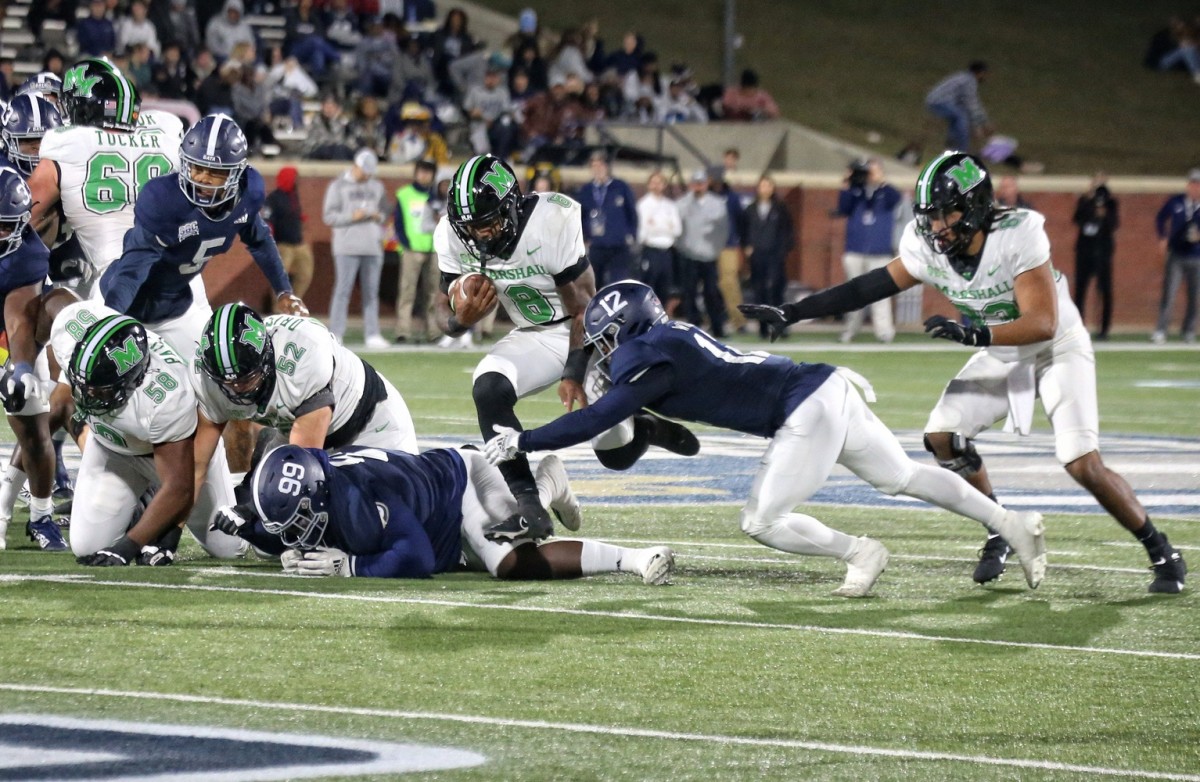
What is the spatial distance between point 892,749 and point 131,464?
12.4 ft

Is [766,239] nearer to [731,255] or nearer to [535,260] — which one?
[731,255]

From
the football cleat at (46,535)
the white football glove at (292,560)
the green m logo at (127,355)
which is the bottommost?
the football cleat at (46,535)

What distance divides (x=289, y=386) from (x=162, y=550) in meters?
0.89

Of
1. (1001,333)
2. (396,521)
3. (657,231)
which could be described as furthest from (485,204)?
(657,231)

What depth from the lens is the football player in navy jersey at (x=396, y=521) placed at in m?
6.36

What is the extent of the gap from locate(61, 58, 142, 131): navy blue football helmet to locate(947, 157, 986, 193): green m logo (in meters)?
4.03

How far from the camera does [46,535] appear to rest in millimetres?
7602

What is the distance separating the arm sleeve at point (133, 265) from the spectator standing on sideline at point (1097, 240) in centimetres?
1561

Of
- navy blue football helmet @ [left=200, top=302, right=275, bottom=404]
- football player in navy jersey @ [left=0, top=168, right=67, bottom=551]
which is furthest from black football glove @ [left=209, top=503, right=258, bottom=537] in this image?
football player in navy jersey @ [left=0, top=168, right=67, bottom=551]

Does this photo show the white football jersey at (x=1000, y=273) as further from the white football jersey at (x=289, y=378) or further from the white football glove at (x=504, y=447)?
the white football jersey at (x=289, y=378)

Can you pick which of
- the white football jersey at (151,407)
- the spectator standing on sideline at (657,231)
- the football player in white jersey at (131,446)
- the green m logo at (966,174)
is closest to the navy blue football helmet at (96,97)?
the football player in white jersey at (131,446)

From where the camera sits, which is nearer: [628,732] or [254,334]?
[628,732]

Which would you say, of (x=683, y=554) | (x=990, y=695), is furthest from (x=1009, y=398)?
(x=990, y=695)

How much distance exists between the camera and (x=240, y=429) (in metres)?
8.50
